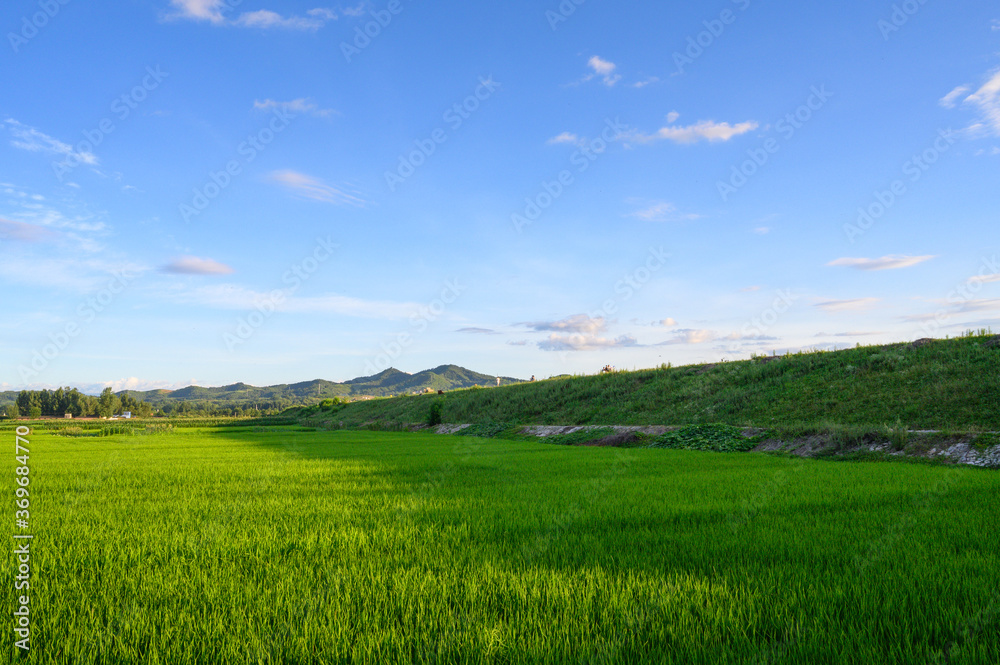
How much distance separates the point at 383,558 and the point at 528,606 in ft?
5.70

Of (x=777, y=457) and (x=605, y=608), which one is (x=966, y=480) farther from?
(x=605, y=608)

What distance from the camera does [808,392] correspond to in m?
26.0

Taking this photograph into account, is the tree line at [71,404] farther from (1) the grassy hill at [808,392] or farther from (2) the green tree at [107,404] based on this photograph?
(1) the grassy hill at [808,392]

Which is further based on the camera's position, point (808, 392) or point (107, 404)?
point (107, 404)

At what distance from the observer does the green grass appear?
118 inches

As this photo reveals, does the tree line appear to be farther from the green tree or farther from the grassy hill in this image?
the grassy hill

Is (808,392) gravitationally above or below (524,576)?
below

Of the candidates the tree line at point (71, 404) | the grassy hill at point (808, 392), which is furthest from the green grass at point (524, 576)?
the tree line at point (71, 404)

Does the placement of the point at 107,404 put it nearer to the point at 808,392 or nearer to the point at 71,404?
the point at 71,404

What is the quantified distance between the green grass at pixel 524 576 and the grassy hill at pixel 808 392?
1339 cm

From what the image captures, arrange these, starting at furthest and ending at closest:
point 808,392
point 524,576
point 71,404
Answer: point 71,404 → point 808,392 → point 524,576

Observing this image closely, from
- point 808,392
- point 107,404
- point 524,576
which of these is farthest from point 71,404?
point 524,576

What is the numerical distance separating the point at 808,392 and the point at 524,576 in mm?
26803

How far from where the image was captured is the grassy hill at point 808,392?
63.8 feet
